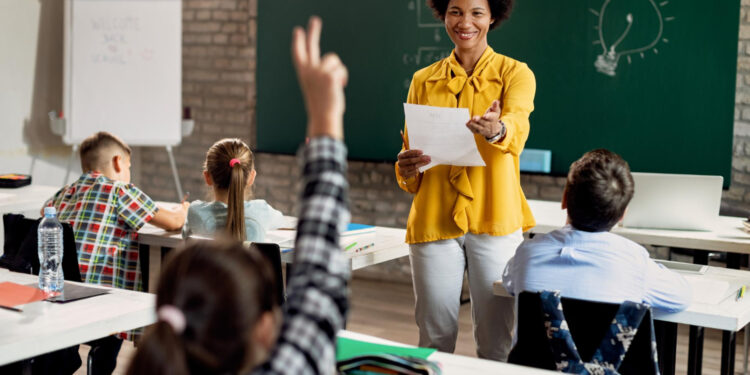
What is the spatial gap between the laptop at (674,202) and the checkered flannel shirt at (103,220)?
1.97 meters

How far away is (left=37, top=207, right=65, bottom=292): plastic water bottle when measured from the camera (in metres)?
2.31

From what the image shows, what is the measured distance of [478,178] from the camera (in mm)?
2578

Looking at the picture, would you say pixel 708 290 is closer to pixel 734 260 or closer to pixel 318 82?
pixel 734 260

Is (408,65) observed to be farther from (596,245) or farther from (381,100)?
(596,245)

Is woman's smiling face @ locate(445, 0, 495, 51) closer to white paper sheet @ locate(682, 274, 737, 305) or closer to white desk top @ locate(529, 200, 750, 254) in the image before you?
white paper sheet @ locate(682, 274, 737, 305)

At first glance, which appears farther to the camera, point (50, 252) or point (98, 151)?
point (98, 151)

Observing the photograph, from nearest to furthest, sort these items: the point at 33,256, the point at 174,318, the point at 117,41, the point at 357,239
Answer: the point at 174,318, the point at 33,256, the point at 357,239, the point at 117,41

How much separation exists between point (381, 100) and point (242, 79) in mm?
1291

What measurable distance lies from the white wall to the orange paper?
3.58 metres

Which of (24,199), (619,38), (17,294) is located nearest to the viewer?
(17,294)

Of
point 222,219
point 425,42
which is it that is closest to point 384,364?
point 222,219

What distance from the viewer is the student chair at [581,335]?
1.83m

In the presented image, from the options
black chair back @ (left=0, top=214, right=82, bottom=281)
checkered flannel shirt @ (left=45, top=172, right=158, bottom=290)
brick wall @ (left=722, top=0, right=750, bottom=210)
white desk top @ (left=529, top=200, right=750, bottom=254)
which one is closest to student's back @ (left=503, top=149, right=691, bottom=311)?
white desk top @ (left=529, top=200, right=750, bottom=254)

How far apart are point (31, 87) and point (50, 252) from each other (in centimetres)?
354
